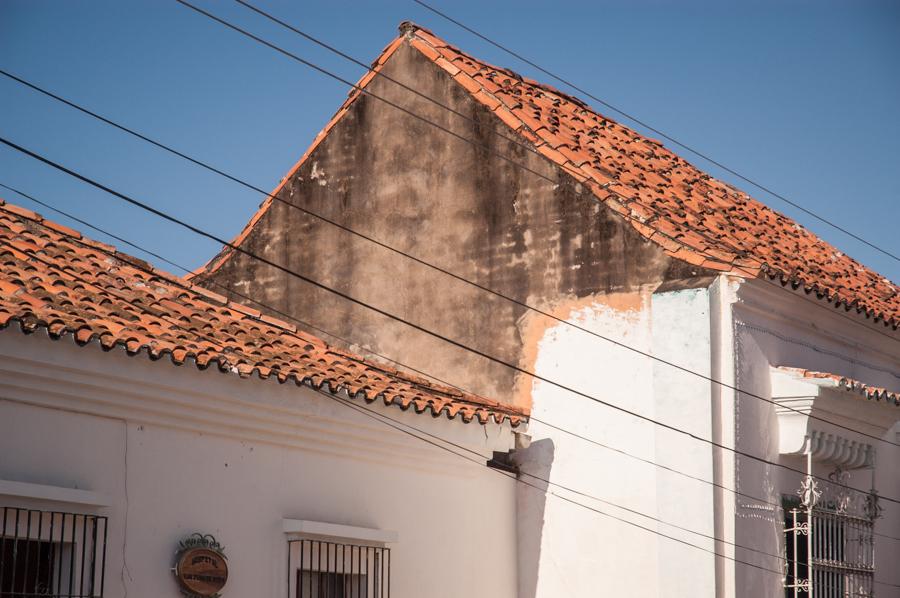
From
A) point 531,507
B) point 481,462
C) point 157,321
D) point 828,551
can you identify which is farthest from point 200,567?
point 828,551

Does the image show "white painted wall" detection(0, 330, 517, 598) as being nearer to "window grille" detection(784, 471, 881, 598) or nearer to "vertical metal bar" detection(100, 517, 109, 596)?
"vertical metal bar" detection(100, 517, 109, 596)

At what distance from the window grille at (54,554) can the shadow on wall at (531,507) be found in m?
4.73

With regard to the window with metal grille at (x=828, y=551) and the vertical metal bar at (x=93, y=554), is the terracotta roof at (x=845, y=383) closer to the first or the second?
the window with metal grille at (x=828, y=551)

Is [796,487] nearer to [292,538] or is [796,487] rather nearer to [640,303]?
[640,303]

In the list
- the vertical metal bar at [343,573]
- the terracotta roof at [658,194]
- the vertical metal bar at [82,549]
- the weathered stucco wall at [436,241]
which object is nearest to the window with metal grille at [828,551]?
the terracotta roof at [658,194]

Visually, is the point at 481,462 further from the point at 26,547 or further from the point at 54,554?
the point at 26,547

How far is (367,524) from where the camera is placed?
1080 centimetres

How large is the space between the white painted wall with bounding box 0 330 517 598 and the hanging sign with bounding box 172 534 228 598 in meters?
0.08

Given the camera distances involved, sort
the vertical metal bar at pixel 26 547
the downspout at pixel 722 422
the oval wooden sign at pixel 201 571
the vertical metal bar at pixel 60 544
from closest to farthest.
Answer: the vertical metal bar at pixel 26 547
the vertical metal bar at pixel 60 544
the oval wooden sign at pixel 201 571
the downspout at pixel 722 422

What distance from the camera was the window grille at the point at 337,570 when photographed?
400 inches

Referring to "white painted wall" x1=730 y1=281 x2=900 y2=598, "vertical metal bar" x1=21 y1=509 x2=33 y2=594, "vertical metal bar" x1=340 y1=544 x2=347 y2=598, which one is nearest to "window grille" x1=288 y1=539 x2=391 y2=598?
"vertical metal bar" x1=340 y1=544 x2=347 y2=598

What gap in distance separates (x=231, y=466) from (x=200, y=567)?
32.4 inches

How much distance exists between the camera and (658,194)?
13.6m

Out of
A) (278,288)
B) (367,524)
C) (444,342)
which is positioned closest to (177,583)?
(367,524)
